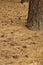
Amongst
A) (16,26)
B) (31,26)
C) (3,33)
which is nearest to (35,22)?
(31,26)

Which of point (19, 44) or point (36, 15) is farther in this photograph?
point (36, 15)

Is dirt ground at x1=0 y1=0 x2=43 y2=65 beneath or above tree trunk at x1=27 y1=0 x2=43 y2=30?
beneath

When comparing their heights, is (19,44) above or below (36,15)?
below

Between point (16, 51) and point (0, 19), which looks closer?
point (16, 51)

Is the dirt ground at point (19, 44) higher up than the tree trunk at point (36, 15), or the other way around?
the tree trunk at point (36, 15)

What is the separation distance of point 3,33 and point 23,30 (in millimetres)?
443

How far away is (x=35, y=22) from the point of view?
434cm

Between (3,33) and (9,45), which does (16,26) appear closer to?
(3,33)

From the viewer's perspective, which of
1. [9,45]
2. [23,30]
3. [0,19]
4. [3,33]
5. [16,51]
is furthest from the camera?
[0,19]

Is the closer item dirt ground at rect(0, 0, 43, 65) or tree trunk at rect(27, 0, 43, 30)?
dirt ground at rect(0, 0, 43, 65)

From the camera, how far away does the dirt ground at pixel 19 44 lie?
3.02 metres

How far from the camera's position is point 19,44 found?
3545 millimetres

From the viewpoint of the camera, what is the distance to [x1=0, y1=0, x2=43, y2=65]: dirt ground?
302cm

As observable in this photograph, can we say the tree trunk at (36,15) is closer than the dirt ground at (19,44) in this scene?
No
